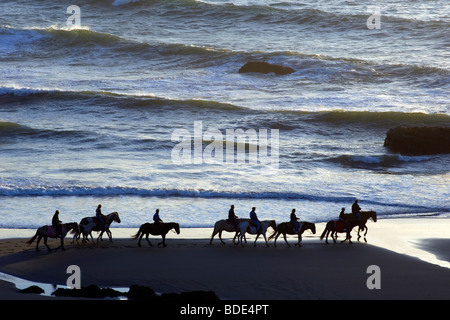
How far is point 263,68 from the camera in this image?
124 ft

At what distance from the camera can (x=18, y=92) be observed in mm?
34594

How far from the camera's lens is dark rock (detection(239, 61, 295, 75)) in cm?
3756

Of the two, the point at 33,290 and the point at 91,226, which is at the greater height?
the point at 91,226

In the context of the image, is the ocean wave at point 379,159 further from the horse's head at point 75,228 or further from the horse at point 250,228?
the horse's head at point 75,228

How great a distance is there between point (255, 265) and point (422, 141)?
13876mm

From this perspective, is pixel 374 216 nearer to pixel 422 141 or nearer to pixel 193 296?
pixel 193 296

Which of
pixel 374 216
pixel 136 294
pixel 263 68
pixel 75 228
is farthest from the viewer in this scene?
pixel 263 68

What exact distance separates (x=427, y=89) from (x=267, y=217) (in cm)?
1848

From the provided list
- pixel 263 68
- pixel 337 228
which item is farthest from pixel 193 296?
pixel 263 68

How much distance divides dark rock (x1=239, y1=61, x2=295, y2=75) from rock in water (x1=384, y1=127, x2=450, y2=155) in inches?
486

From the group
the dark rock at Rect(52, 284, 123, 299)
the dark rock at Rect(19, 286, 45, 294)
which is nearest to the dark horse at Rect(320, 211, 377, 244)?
the dark rock at Rect(52, 284, 123, 299)

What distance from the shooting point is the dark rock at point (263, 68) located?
3756 cm

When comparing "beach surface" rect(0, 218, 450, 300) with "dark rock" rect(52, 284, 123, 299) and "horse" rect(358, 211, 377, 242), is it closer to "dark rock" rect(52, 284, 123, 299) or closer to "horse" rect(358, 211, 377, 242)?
"horse" rect(358, 211, 377, 242)

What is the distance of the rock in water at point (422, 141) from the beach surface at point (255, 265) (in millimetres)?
9144
